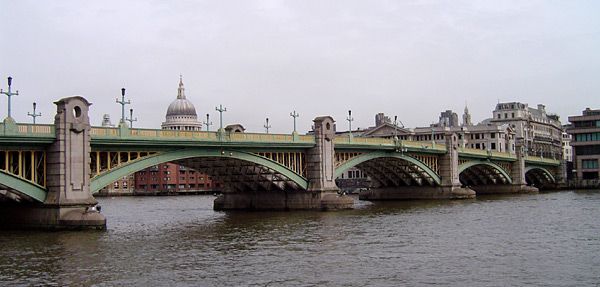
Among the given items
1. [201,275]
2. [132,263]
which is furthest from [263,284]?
[132,263]

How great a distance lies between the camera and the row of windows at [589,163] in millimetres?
144525

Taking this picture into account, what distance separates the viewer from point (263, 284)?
31.4 metres

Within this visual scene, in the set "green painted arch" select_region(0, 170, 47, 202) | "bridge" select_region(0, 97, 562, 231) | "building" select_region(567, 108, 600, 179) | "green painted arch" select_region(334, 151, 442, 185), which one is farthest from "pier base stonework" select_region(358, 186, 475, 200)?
"green painted arch" select_region(0, 170, 47, 202)

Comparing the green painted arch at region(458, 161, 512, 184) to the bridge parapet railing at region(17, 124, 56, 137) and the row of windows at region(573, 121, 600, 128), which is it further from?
the bridge parapet railing at region(17, 124, 56, 137)

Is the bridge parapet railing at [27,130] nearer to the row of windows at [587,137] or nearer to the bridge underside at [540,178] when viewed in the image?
the bridge underside at [540,178]

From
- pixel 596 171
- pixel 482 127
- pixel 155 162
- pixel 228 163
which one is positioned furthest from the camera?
pixel 482 127

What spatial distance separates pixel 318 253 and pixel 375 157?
48.3m

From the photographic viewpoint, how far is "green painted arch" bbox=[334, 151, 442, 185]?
82025mm

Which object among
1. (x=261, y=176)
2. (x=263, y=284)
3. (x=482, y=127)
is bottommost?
(x=263, y=284)

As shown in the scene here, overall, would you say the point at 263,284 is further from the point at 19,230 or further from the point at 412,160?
the point at 412,160

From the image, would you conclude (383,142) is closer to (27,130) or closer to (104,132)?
(104,132)

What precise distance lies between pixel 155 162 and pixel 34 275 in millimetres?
26522

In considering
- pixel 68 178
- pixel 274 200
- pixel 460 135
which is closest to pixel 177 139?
pixel 68 178

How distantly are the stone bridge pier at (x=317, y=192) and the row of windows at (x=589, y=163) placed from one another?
8307 centimetres
